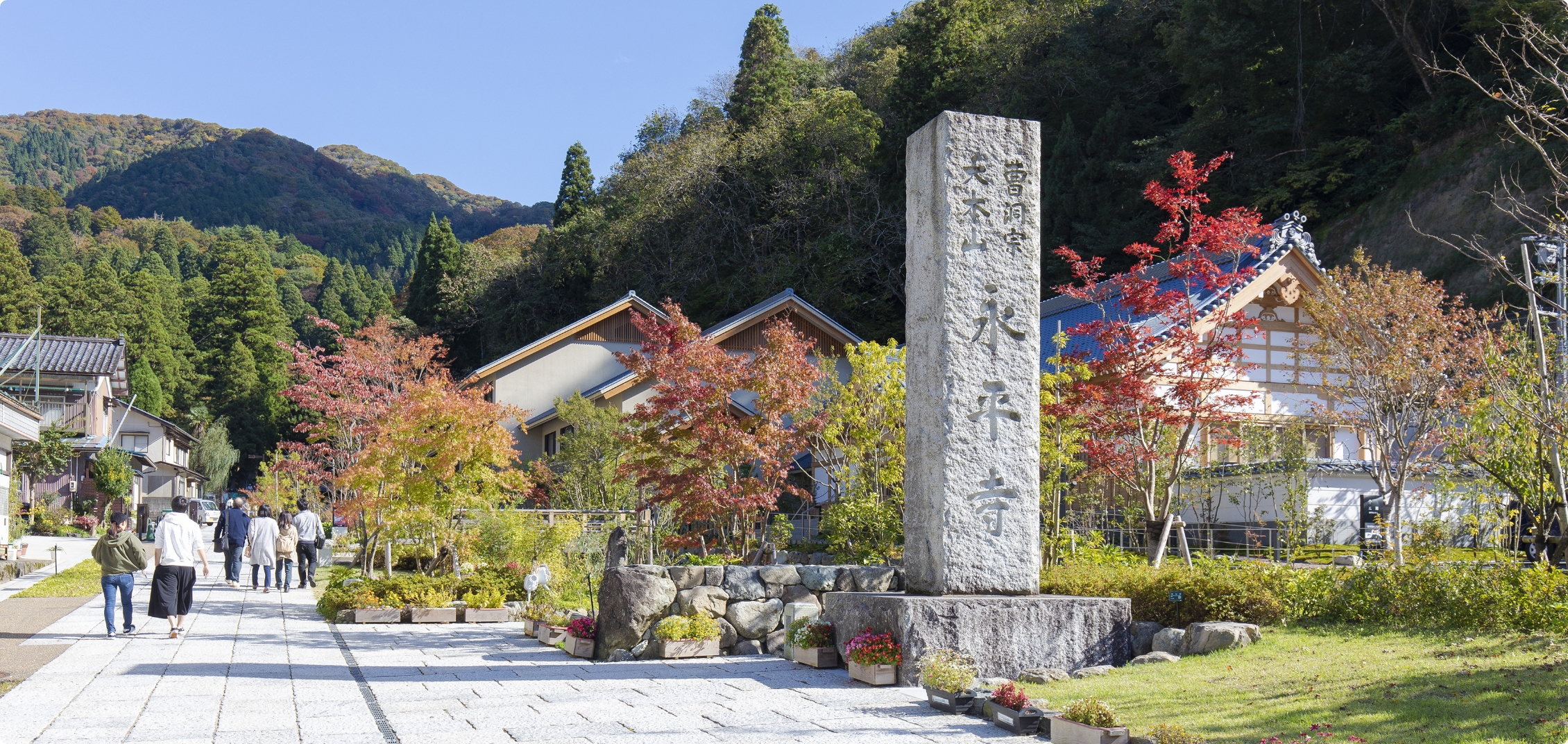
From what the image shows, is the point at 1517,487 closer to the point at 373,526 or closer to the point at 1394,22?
the point at 373,526

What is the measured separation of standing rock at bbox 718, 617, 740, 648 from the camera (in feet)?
36.4

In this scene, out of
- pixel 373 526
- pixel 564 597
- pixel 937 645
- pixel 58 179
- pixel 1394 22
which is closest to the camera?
pixel 937 645

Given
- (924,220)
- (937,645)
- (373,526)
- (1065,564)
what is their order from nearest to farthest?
(937,645) → (924,220) → (1065,564) → (373,526)

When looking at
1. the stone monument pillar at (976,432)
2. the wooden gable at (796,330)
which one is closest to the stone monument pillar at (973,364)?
the stone monument pillar at (976,432)

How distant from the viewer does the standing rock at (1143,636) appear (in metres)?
9.34

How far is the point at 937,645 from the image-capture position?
28.0 feet

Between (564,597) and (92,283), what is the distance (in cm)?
5338

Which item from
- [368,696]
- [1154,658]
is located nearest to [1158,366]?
[1154,658]

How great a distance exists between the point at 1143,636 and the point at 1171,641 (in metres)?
0.47

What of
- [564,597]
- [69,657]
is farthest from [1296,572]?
[69,657]

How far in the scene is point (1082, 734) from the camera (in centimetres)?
620

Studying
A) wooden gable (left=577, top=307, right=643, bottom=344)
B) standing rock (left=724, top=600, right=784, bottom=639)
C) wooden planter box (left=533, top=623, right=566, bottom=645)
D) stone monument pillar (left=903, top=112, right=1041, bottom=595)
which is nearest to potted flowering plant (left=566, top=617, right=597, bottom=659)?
wooden planter box (left=533, top=623, right=566, bottom=645)

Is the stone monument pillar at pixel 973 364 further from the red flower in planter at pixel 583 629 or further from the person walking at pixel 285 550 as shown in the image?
the person walking at pixel 285 550

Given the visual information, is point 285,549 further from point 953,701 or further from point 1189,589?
point 1189,589
